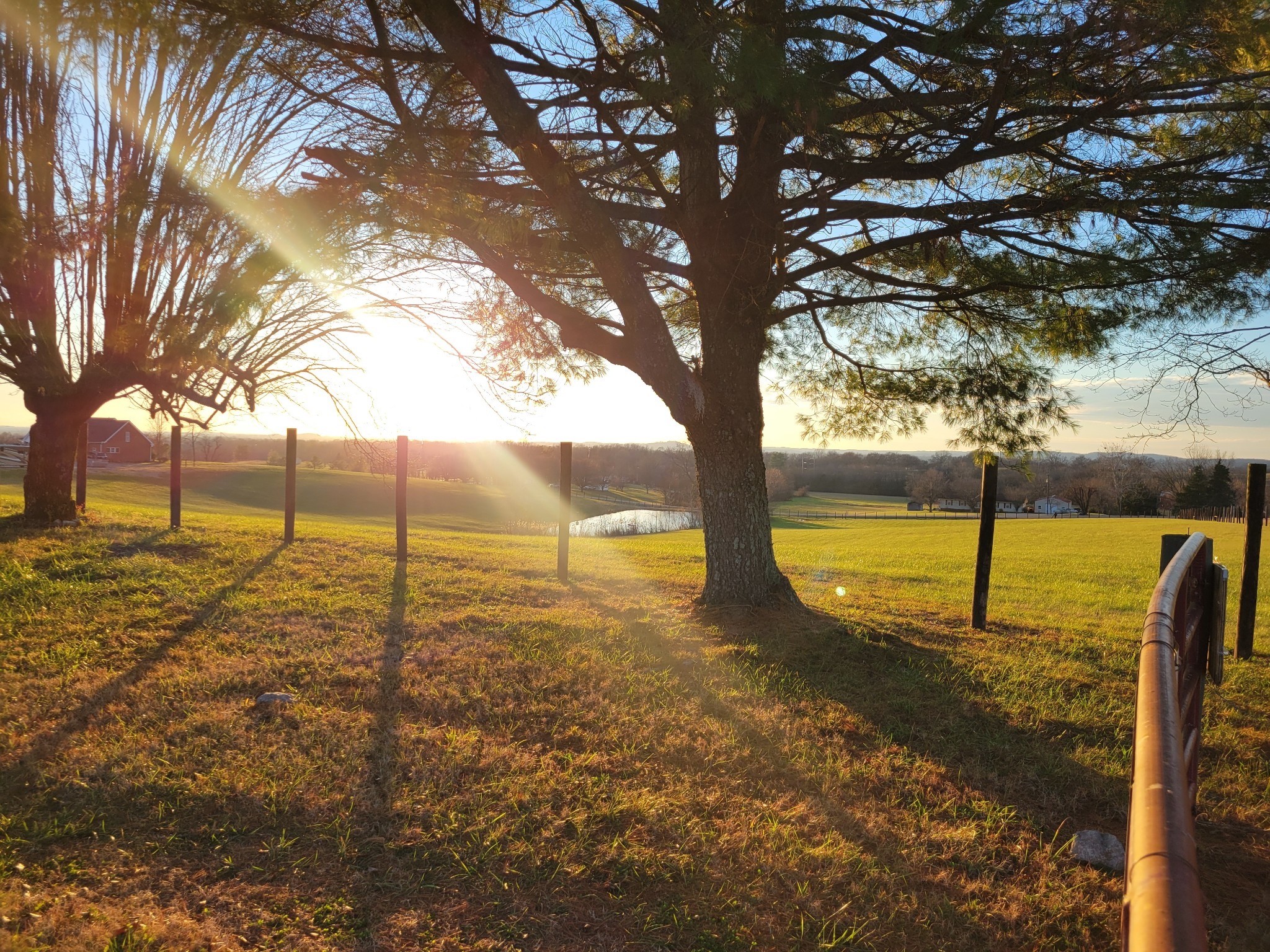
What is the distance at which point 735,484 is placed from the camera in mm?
6562

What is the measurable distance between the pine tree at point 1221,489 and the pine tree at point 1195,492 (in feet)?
0.77

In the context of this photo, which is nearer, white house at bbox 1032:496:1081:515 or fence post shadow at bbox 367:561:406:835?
fence post shadow at bbox 367:561:406:835

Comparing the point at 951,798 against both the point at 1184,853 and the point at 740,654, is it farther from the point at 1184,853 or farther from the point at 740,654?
the point at 1184,853

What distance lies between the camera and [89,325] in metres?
9.19

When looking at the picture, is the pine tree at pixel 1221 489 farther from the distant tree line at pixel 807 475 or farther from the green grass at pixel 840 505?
the green grass at pixel 840 505

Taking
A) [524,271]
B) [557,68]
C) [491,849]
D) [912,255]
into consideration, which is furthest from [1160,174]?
[491,849]

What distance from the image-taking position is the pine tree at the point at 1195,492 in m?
→ 46.4

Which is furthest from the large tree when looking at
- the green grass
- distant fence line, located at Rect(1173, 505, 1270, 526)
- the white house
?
the white house

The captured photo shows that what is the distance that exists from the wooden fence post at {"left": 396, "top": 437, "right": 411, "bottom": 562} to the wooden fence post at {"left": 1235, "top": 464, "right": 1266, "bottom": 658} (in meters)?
8.78

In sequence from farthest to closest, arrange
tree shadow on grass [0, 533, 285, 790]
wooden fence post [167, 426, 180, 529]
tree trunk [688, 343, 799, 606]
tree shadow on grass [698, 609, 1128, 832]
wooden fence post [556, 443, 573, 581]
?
wooden fence post [167, 426, 180, 529] < wooden fence post [556, 443, 573, 581] < tree trunk [688, 343, 799, 606] < tree shadow on grass [698, 609, 1128, 832] < tree shadow on grass [0, 533, 285, 790]

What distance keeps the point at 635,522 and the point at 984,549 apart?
37.6 m

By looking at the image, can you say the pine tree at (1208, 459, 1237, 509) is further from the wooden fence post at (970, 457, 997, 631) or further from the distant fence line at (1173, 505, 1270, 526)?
the wooden fence post at (970, 457, 997, 631)

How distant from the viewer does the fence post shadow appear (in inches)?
120

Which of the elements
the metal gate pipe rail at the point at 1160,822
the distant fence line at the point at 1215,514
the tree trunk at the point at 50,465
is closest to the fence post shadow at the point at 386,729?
the metal gate pipe rail at the point at 1160,822
